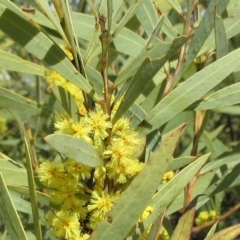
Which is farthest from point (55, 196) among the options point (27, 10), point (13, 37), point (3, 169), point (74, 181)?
point (27, 10)

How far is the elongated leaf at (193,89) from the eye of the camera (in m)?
0.94

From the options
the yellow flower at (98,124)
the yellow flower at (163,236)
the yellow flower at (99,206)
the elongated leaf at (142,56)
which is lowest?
the yellow flower at (163,236)

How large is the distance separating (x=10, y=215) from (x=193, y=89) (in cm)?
36

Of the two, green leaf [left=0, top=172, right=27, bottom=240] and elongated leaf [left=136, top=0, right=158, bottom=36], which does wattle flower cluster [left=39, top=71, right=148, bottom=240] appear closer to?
green leaf [left=0, top=172, right=27, bottom=240]

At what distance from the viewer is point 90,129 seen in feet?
2.79

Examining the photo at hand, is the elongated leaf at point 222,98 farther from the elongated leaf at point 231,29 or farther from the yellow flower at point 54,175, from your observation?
the yellow flower at point 54,175

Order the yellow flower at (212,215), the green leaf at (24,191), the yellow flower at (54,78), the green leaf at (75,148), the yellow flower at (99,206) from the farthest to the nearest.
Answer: the yellow flower at (212,215), the yellow flower at (54,78), the green leaf at (24,191), the yellow flower at (99,206), the green leaf at (75,148)

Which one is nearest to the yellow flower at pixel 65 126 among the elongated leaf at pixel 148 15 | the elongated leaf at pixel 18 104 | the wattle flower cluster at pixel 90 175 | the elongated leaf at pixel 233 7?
the wattle flower cluster at pixel 90 175

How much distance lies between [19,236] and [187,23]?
1.67 feet

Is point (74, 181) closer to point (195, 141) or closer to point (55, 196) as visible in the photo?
point (55, 196)

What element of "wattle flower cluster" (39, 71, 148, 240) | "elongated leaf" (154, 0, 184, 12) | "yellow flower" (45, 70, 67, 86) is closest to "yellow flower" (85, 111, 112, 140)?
"wattle flower cluster" (39, 71, 148, 240)

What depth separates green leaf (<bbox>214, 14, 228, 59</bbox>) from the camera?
A: 0.99 meters

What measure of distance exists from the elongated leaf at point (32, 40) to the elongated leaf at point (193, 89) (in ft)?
0.41

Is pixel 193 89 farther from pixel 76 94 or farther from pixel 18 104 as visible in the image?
pixel 18 104
